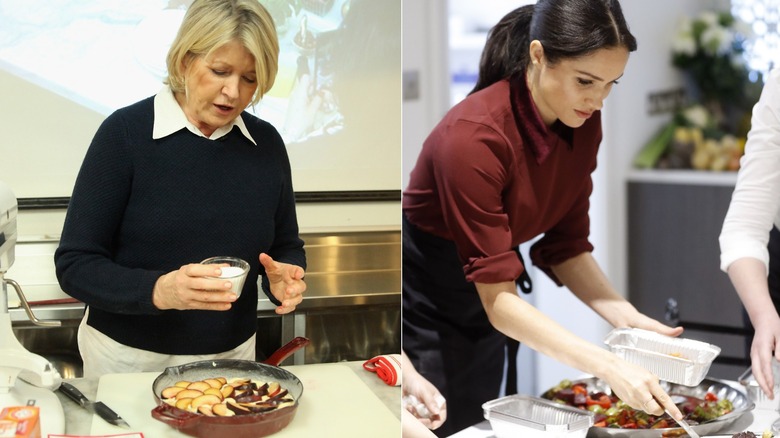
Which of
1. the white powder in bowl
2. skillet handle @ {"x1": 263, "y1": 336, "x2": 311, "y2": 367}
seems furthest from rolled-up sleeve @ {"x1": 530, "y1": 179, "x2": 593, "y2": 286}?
the white powder in bowl

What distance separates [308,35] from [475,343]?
77 centimetres

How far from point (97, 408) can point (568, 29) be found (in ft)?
2.74

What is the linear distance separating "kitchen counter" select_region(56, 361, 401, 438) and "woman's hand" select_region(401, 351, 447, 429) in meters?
0.13

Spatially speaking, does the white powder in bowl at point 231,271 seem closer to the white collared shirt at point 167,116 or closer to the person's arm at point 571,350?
the white collared shirt at point 167,116

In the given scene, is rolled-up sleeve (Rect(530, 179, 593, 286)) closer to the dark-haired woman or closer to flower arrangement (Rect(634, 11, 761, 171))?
the dark-haired woman

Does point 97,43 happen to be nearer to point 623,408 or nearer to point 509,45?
point 509,45

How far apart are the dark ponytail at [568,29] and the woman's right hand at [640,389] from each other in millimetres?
466

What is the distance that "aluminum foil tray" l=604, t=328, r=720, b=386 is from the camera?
4.23 feet

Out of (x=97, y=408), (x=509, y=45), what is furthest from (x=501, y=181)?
(x=97, y=408)

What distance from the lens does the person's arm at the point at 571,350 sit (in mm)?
1177

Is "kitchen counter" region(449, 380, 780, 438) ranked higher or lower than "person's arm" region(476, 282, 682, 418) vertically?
lower

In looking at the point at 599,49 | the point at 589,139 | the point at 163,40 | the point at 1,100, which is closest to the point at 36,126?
the point at 1,100


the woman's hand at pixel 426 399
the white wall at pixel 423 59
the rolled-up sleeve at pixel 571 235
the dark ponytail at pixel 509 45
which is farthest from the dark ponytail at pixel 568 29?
the white wall at pixel 423 59

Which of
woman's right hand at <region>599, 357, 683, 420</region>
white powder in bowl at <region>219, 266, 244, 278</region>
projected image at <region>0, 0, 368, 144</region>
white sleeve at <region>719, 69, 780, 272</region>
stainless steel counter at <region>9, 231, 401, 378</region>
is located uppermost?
projected image at <region>0, 0, 368, 144</region>
